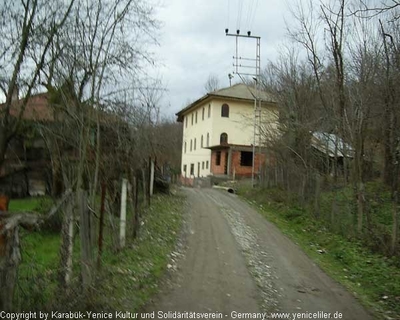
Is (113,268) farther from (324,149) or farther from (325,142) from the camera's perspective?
(324,149)

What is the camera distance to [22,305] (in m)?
4.50

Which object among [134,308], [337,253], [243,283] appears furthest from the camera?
[337,253]

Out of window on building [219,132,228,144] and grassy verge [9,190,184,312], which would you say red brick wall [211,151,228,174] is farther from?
grassy verge [9,190,184,312]

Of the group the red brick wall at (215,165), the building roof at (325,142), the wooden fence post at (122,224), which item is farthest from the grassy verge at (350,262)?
the red brick wall at (215,165)

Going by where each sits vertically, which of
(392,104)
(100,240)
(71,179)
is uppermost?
(392,104)

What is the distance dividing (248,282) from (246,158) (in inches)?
1395

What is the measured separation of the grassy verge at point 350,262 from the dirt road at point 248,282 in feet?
1.40

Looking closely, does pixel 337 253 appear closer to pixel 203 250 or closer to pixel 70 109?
pixel 203 250

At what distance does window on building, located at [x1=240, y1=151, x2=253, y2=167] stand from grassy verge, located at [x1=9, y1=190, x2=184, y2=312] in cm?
2870

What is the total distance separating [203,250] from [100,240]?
3.94 metres

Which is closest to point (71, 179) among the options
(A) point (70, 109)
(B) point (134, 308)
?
(A) point (70, 109)

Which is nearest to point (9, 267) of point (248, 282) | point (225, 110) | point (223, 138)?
point (248, 282)

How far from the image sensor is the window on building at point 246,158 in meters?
43.3

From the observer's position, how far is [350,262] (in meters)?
11.5
